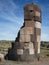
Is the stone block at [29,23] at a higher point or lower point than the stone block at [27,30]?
higher

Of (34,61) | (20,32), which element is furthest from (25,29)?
(34,61)

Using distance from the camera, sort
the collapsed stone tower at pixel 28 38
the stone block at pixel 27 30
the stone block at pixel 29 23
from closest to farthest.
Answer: the collapsed stone tower at pixel 28 38 < the stone block at pixel 27 30 < the stone block at pixel 29 23

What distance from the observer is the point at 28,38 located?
451 inches

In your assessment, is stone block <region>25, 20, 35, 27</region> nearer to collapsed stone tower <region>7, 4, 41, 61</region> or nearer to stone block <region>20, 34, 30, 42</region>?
collapsed stone tower <region>7, 4, 41, 61</region>

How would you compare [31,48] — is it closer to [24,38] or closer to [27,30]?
[24,38]

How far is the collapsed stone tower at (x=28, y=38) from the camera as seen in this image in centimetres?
1126

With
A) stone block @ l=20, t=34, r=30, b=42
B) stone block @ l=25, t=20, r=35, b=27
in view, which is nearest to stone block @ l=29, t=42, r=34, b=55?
stone block @ l=20, t=34, r=30, b=42

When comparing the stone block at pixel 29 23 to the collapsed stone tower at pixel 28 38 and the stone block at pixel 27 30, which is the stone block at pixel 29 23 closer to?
the collapsed stone tower at pixel 28 38

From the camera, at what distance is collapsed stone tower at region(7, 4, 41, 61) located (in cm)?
1126

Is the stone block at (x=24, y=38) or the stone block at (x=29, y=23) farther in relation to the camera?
the stone block at (x=29, y=23)

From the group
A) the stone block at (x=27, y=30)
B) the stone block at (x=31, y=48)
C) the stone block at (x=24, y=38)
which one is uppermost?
the stone block at (x=27, y=30)

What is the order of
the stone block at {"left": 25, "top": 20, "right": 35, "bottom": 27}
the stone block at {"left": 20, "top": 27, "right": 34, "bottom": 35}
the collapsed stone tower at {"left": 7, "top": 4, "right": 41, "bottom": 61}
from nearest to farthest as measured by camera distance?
the collapsed stone tower at {"left": 7, "top": 4, "right": 41, "bottom": 61} → the stone block at {"left": 20, "top": 27, "right": 34, "bottom": 35} → the stone block at {"left": 25, "top": 20, "right": 35, "bottom": 27}

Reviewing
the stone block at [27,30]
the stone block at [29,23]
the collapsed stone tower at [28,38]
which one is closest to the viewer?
the collapsed stone tower at [28,38]

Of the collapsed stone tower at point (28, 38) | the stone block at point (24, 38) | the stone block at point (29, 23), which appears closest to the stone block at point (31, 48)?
the collapsed stone tower at point (28, 38)
